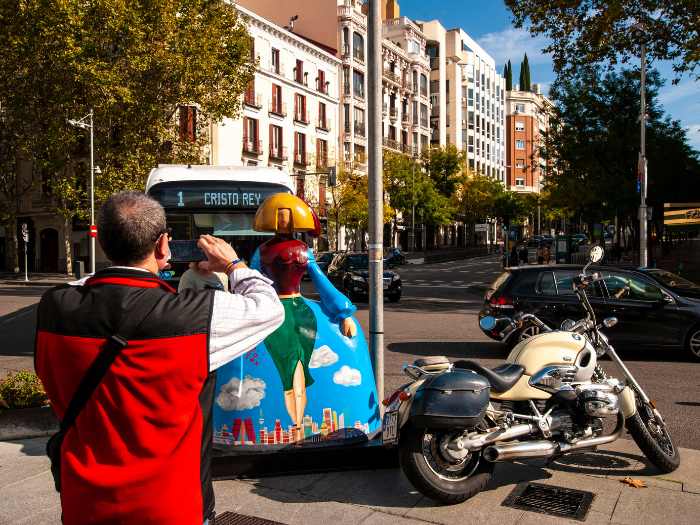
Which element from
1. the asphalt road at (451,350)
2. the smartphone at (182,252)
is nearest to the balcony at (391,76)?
the asphalt road at (451,350)

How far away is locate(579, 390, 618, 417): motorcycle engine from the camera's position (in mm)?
3755

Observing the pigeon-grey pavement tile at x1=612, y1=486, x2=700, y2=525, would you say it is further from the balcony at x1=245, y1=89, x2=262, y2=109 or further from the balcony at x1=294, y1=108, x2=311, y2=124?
the balcony at x1=294, y1=108, x2=311, y2=124

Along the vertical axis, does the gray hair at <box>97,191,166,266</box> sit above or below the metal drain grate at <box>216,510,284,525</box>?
above

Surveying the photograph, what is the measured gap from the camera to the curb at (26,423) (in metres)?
5.07

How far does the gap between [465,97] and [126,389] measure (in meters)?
76.9

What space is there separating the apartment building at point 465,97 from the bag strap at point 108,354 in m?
69.9

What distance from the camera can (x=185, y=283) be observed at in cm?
495

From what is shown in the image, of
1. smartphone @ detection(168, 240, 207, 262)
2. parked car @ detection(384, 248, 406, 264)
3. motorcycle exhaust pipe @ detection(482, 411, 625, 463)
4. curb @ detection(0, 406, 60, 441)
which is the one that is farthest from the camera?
parked car @ detection(384, 248, 406, 264)

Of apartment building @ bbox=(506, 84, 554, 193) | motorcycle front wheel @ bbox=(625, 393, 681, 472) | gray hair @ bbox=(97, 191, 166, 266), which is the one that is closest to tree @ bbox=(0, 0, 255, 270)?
motorcycle front wheel @ bbox=(625, 393, 681, 472)

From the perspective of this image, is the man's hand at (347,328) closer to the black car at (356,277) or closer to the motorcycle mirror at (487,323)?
the motorcycle mirror at (487,323)

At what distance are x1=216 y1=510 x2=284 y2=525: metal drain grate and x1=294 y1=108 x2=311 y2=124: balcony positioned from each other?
41440 mm

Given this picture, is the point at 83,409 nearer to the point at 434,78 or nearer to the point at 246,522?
the point at 246,522

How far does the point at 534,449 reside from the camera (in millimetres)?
3607

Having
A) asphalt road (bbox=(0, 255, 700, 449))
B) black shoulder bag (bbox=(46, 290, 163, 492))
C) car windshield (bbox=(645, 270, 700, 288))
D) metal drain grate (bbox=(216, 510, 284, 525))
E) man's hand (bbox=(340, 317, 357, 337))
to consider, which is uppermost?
black shoulder bag (bbox=(46, 290, 163, 492))
